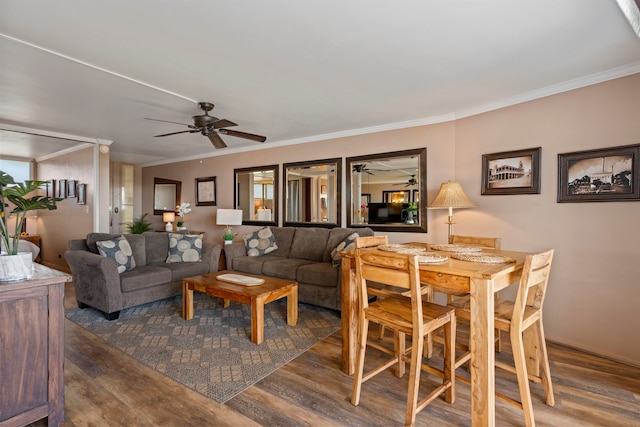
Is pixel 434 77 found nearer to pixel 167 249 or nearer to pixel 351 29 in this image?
pixel 351 29

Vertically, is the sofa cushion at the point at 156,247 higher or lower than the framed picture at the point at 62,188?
lower

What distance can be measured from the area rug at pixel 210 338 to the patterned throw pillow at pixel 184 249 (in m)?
0.63

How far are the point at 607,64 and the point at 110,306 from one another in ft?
Result: 16.6

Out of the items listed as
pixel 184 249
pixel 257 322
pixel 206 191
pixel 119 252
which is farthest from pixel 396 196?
pixel 206 191

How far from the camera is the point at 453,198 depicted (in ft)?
10.7

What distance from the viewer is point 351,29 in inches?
79.4

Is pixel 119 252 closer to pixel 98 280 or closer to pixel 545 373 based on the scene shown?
pixel 98 280

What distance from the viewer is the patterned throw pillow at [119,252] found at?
3541 mm

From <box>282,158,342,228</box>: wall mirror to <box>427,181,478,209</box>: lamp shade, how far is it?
1.69 metres

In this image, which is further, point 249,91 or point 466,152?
point 466,152

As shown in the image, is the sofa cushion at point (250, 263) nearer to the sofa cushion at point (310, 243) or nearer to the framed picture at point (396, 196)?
the sofa cushion at point (310, 243)

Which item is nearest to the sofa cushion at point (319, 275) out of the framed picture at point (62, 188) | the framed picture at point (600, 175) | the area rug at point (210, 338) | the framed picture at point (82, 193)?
the area rug at point (210, 338)


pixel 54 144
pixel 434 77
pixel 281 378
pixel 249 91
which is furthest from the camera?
pixel 54 144

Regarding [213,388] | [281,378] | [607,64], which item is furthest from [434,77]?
[213,388]
